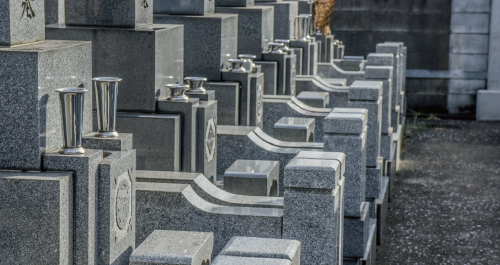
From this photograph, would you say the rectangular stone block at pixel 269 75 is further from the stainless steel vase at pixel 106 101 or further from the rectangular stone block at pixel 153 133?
the stainless steel vase at pixel 106 101

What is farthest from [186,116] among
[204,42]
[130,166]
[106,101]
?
[204,42]

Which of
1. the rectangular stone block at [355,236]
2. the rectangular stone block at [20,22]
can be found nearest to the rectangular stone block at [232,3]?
the rectangular stone block at [355,236]

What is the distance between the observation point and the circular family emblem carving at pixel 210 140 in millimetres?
8344

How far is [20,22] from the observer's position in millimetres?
5270

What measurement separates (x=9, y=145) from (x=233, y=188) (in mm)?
2895

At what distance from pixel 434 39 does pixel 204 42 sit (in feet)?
46.7

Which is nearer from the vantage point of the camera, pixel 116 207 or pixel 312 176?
pixel 116 207

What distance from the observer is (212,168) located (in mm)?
8758

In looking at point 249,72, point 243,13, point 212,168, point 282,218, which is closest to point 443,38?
point 243,13

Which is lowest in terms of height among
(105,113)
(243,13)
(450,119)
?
(450,119)

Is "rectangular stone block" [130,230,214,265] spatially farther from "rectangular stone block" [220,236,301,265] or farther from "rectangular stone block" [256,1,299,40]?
"rectangular stone block" [256,1,299,40]

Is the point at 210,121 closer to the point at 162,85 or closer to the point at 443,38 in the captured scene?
the point at 162,85

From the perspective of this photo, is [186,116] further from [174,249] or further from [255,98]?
[174,249]

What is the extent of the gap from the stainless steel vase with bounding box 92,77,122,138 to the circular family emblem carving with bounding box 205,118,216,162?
8.25 ft
